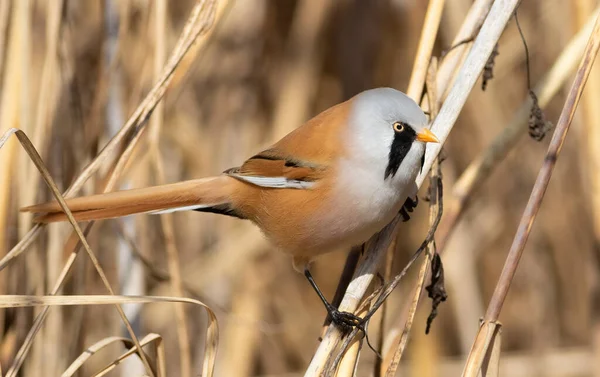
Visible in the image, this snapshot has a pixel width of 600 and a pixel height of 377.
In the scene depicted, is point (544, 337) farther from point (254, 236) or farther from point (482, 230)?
point (254, 236)

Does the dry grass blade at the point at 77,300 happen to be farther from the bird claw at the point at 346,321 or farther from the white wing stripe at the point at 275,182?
the white wing stripe at the point at 275,182

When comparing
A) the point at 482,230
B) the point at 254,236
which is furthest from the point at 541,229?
the point at 254,236

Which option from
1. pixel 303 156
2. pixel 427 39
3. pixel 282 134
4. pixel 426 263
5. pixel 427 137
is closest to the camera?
pixel 426 263

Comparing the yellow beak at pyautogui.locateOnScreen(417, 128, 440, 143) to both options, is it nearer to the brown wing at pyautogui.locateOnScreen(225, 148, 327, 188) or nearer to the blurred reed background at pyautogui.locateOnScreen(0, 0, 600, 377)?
the brown wing at pyautogui.locateOnScreen(225, 148, 327, 188)

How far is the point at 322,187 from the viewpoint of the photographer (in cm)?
186

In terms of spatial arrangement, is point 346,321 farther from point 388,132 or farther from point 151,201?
point 151,201

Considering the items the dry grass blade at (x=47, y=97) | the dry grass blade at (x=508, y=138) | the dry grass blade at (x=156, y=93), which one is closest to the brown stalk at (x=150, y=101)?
the dry grass blade at (x=156, y=93)

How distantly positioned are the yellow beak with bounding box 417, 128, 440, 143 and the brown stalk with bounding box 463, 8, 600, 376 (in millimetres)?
270

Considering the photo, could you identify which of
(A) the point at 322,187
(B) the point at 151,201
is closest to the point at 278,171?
(A) the point at 322,187

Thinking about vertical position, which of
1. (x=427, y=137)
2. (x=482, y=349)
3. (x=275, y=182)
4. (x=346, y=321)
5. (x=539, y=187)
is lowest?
(x=482, y=349)

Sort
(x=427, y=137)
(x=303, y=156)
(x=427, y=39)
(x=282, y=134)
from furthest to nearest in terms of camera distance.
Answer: (x=282, y=134), (x=303, y=156), (x=427, y=39), (x=427, y=137)

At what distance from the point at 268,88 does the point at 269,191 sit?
1.47 m

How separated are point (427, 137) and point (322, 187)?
0.36 metres

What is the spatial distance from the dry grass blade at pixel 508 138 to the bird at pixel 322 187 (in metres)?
0.13
